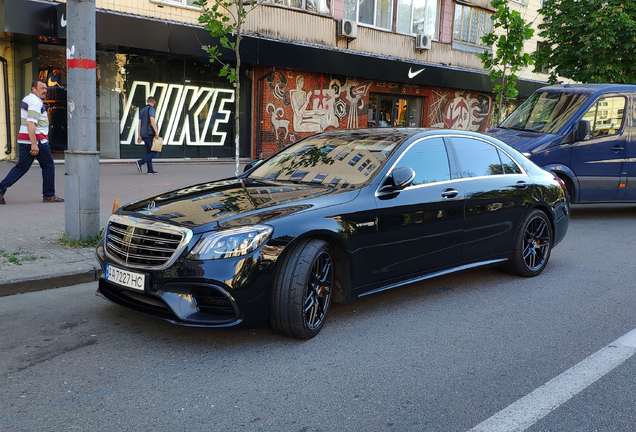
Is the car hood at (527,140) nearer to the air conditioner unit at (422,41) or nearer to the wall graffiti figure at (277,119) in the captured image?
the wall graffiti figure at (277,119)

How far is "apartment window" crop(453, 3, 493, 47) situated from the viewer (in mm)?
25203

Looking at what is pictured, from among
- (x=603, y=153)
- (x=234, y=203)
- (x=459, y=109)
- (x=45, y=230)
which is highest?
(x=459, y=109)

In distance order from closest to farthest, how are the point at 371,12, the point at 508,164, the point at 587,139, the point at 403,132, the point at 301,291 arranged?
the point at 301,291 < the point at 403,132 < the point at 508,164 < the point at 587,139 < the point at 371,12

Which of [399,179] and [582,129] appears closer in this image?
[399,179]

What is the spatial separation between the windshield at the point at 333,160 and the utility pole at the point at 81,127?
2184 millimetres

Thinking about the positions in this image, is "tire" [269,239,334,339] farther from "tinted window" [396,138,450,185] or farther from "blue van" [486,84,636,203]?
"blue van" [486,84,636,203]

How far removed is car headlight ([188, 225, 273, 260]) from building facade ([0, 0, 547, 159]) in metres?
11.6

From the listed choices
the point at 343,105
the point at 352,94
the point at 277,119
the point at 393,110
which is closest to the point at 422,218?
the point at 277,119

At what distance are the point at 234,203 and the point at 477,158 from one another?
263 centimetres

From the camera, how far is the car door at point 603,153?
1002cm

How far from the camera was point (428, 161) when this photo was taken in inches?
209

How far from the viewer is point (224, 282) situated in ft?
12.6

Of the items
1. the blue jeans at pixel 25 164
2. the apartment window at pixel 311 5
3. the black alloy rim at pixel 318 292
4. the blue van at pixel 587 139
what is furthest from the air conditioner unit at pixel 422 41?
the black alloy rim at pixel 318 292

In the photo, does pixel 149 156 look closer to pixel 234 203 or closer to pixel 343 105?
pixel 343 105
